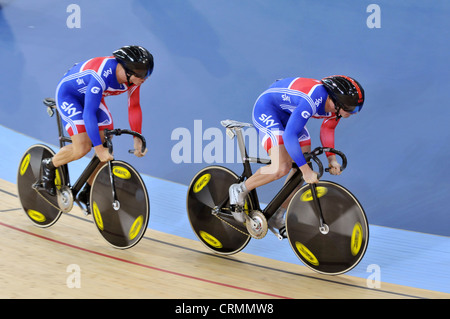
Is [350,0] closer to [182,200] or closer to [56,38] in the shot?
[182,200]

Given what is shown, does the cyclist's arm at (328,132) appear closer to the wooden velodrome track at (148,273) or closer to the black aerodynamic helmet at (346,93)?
the black aerodynamic helmet at (346,93)

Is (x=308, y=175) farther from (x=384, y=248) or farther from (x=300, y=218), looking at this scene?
(x=384, y=248)

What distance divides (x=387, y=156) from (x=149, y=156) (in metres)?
2.12

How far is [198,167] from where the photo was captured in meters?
5.00

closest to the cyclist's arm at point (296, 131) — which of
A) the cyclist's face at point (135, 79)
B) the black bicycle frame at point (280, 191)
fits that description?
the black bicycle frame at point (280, 191)

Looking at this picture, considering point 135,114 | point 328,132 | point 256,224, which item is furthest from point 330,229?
point 135,114

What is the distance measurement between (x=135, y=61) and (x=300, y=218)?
4.11 ft

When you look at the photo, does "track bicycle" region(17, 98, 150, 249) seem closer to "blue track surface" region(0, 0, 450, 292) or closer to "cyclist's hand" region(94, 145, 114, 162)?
"cyclist's hand" region(94, 145, 114, 162)

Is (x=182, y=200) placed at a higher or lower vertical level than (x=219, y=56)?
lower

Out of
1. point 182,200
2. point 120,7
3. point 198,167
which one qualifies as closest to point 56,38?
point 120,7

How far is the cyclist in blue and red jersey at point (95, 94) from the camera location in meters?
3.13

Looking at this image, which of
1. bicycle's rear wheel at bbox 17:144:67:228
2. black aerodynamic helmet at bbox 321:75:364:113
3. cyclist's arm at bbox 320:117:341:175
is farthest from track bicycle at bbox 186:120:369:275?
bicycle's rear wheel at bbox 17:144:67:228

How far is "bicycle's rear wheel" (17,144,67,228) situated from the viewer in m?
3.67
